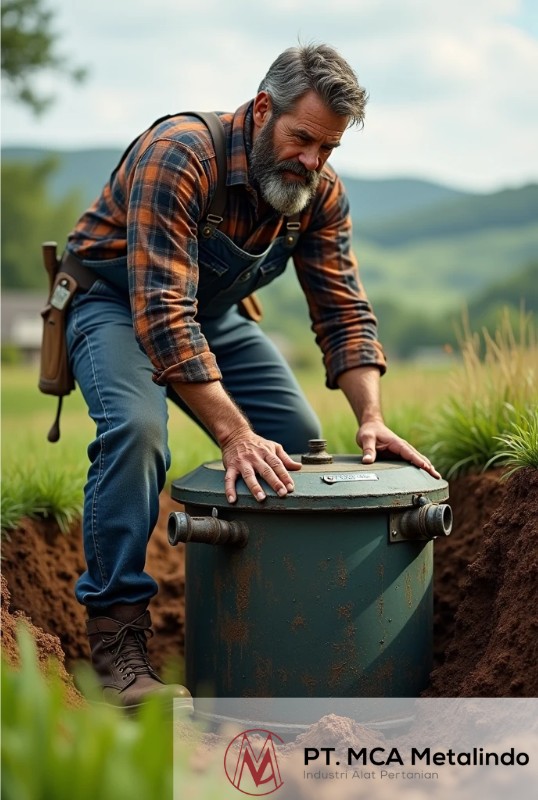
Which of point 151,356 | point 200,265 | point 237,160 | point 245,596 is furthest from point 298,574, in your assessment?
point 237,160

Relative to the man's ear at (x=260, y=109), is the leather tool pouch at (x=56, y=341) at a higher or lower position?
lower

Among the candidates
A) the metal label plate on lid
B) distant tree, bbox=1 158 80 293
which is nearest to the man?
the metal label plate on lid

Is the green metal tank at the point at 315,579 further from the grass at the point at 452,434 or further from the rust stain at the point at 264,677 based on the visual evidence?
the grass at the point at 452,434

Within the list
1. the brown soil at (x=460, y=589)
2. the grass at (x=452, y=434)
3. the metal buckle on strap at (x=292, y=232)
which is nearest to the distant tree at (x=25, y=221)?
the grass at (x=452, y=434)

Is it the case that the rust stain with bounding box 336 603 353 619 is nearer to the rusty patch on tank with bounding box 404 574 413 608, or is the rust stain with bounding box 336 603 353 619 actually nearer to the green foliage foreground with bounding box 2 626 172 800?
the rusty patch on tank with bounding box 404 574 413 608

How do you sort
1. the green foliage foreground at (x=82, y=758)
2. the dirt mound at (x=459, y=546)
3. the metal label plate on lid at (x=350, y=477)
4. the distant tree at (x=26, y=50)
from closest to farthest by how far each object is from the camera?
the green foliage foreground at (x=82, y=758), the metal label plate on lid at (x=350, y=477), the dirt mound at (x=459, y=546), the distant tree at (x=26, y=50)

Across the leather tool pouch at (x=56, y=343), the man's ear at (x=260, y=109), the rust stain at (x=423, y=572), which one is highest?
the man's ear at (x=260, y=109)

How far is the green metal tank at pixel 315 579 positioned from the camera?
2.66 metres

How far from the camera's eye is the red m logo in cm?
231

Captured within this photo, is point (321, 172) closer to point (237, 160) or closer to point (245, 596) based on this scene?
point (237, 160)

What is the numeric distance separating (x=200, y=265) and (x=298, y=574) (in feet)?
3.48

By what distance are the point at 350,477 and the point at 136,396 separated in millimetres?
692

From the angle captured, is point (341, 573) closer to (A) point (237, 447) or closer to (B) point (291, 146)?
(A) point (237, 447)

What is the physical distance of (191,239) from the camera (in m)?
2.91
